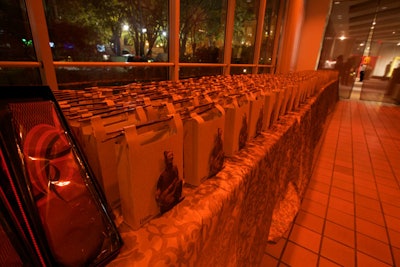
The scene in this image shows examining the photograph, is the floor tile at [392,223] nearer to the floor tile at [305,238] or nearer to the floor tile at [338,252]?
the floor tile at [338,252]

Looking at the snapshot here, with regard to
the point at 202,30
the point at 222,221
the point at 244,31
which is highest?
the point at 244,31

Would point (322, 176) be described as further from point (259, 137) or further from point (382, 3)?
point (382, 3)

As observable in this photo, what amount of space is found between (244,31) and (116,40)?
10.8ft

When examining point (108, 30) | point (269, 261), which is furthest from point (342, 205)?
point (108, 30)

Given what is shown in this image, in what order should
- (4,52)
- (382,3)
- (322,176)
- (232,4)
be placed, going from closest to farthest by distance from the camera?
1. (4,52)
2. (322,176)
3. (232,4)
4. (382,3)

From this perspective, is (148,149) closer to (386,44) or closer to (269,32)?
(269,32)

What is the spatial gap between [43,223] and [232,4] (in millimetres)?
3845

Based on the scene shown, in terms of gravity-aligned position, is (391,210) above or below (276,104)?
below

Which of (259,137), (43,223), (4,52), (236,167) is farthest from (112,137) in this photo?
(4,52)

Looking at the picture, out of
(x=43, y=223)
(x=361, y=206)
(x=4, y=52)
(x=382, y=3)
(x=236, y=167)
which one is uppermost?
(x=382, y=3)

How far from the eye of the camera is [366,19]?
735 centimetres

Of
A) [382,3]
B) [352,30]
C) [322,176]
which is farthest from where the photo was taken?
[352,30]

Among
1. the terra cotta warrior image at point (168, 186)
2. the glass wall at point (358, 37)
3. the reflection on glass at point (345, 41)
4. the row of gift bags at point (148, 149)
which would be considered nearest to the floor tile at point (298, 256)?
the row of gift bags at point (148, 149)

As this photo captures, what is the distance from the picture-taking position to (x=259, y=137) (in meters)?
0.98
